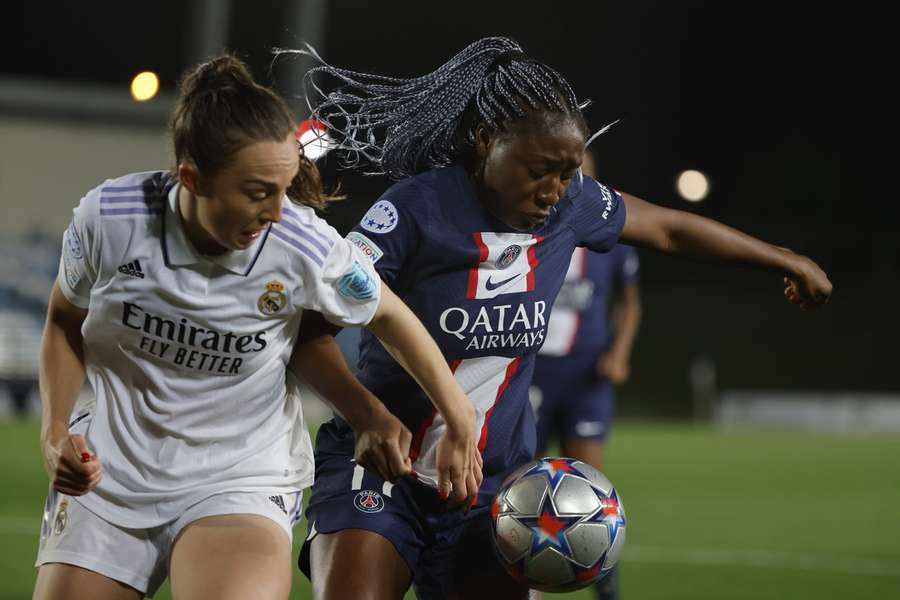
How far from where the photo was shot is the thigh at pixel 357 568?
3.73m

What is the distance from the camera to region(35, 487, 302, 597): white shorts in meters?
3.50

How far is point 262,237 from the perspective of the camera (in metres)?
3.45

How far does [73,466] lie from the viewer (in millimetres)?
3299

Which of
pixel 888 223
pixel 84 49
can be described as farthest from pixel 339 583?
pixel 888 223

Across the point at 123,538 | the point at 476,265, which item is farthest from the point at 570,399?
the point at 123,538

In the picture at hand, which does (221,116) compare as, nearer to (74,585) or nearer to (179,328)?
(179,328)

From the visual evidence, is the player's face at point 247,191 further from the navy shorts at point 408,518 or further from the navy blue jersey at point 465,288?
the navy shorts at point 408,518

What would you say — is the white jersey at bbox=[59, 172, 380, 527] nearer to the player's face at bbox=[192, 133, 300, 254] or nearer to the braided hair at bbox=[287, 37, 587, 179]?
the player's face at bbox=[192, 133, 300, 254]

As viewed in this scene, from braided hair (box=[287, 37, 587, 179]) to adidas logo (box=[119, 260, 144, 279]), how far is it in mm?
1026

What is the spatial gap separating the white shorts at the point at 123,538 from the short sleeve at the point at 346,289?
52 centimetres

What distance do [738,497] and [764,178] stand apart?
2688 centimetres

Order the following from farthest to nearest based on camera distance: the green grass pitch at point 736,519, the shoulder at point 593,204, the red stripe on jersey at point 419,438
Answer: the green grass pitch at point 736,519, the shoulder at point 593,204, the red stripe on jersey at point 419,438

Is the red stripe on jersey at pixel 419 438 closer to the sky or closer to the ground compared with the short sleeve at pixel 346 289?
closer to the ground

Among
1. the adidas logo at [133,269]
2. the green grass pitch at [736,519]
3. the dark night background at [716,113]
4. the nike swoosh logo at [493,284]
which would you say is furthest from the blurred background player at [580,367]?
the dark night background at [716,113]
